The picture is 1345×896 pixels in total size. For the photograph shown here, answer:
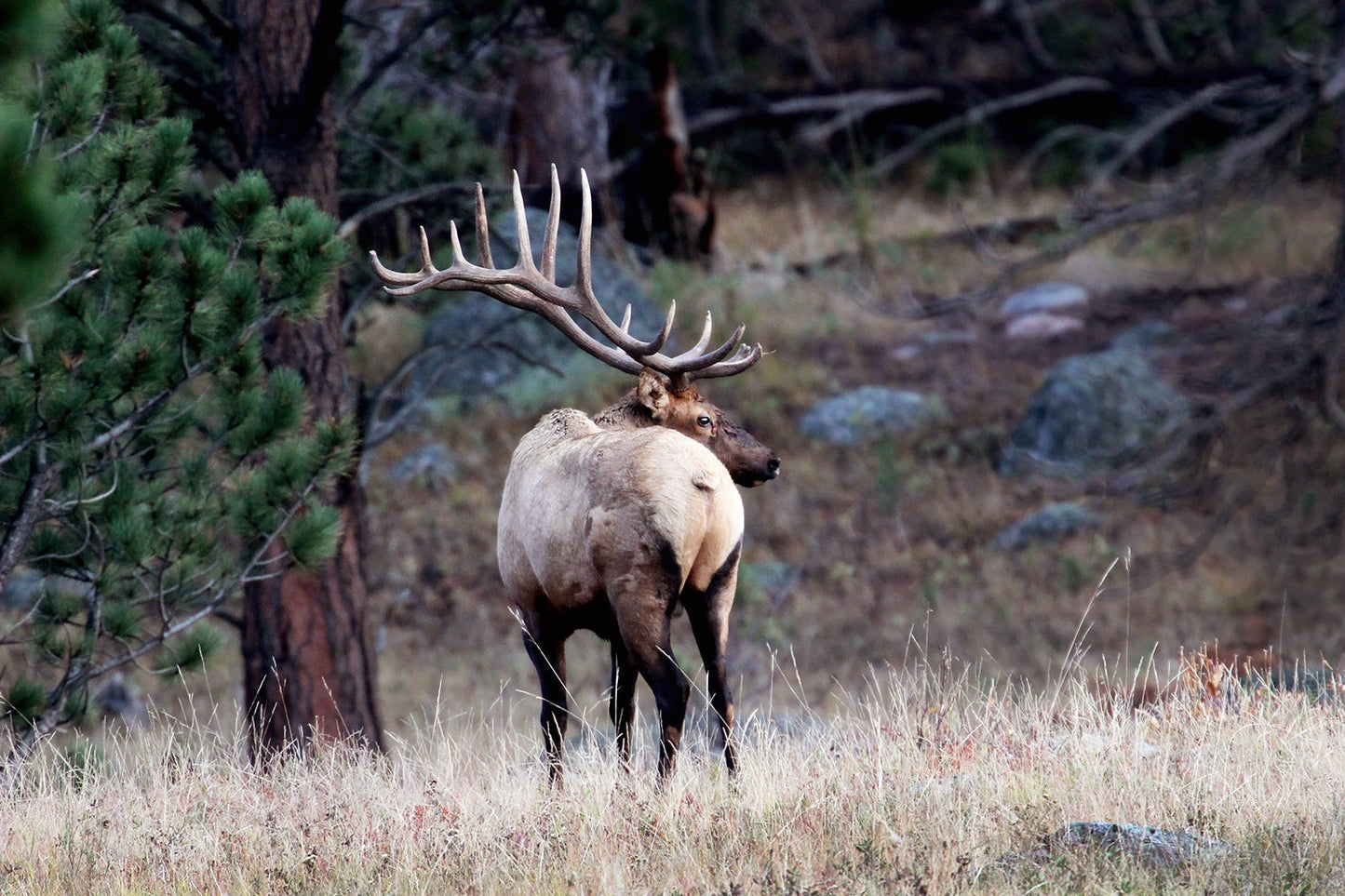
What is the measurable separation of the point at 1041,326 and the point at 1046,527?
388 centimetres

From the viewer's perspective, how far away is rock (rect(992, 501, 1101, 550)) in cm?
1436

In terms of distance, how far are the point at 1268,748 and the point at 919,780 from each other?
1.25 metres

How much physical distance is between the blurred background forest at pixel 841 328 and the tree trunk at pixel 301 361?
2 centimetres

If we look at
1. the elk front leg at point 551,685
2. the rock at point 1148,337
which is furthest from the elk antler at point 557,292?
the rock at point 1148,337

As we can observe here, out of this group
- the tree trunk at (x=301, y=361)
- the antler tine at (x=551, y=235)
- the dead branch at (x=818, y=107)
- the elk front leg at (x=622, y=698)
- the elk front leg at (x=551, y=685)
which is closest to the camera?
the elk front leg at (x=622, y=698)

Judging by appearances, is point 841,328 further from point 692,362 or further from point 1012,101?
point 692,362

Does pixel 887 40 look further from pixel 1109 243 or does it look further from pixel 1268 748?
pixel 1268 748

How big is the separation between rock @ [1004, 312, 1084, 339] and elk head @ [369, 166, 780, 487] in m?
11.5

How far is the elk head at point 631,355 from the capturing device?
6414 mm

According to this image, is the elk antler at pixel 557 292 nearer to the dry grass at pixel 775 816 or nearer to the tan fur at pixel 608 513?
the tan fur at pixel 608 513

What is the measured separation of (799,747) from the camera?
18.8ft

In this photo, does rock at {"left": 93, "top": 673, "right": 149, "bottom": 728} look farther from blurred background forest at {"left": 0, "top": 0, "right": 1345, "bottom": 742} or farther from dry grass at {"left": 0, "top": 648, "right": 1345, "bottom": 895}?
dry grass at {"left": 0, "top": 648, "right": 1345, "bottom": 895}

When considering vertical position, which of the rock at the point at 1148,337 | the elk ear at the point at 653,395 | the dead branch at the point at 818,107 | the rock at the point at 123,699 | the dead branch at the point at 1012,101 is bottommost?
the rock at the point at 123,699

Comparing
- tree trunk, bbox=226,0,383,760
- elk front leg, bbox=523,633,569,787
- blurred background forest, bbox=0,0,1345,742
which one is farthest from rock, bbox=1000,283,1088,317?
elk front leg, bbox=523,633,569,787
